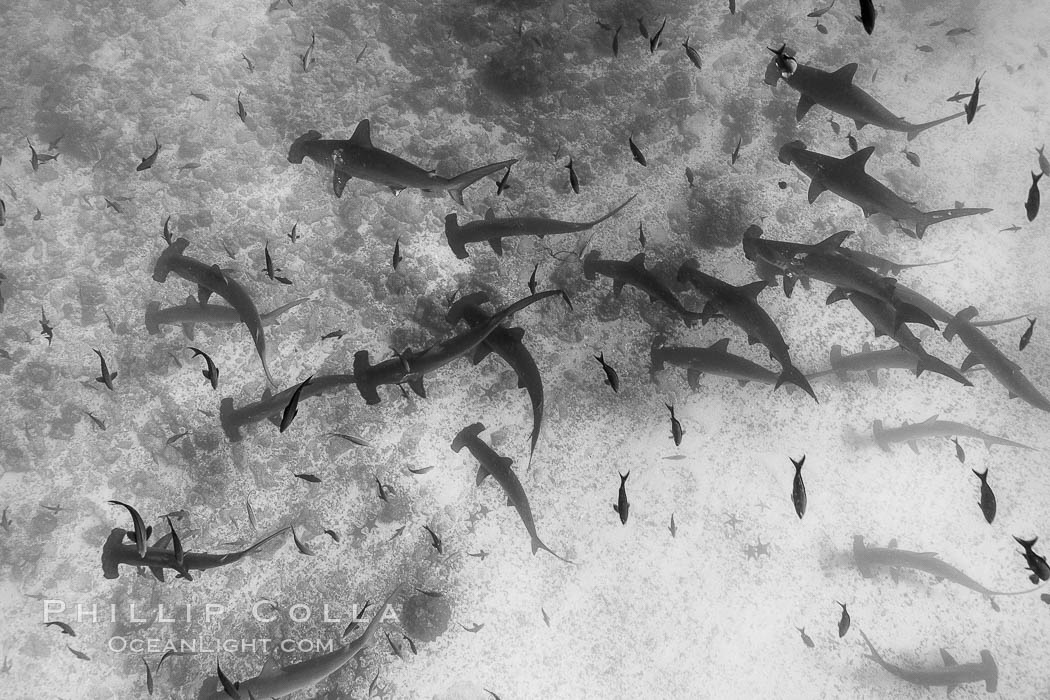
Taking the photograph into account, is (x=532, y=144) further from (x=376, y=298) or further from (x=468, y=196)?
(x=376, y=298)

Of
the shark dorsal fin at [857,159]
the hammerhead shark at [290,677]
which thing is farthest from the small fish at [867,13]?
the hammerhead shark at [290,677]

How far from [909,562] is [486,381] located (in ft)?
20.0

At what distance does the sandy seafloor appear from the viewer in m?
6.75

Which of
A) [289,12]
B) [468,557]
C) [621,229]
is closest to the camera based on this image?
[468,557]

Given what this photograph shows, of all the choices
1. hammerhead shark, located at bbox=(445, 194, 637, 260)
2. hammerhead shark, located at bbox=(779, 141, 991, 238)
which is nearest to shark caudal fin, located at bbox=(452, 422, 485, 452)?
hammerhead shark, located at bbox=(445, 194, 637, 260)

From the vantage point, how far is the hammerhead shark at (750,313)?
21.1 ft

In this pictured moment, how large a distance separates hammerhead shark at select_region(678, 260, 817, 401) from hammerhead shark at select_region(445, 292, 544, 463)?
2.52 metres

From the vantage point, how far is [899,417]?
802 cm

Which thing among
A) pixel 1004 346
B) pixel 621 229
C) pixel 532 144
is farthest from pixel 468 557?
pixel 1004 346

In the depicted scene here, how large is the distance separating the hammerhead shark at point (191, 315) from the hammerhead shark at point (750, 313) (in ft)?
17.0

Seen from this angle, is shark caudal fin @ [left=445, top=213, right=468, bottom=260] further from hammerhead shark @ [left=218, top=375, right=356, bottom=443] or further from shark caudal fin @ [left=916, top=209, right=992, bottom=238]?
shark caudal fin @ [left=916, top=209, right=992, bottom=238]

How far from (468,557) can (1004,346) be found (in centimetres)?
898

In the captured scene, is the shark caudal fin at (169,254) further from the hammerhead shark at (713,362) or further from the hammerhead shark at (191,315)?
the hammerhead shark at (713,362)

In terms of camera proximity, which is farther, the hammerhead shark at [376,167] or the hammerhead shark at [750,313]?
the hammerhead shark at [750,313]
